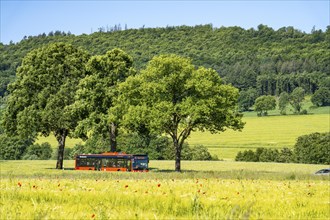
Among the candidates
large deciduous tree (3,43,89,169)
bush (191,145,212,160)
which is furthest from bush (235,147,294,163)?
large deciduous tree (3,43,89,169)

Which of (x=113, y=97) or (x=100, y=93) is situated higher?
(x=100, y=93)

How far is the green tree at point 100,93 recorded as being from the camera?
216ft

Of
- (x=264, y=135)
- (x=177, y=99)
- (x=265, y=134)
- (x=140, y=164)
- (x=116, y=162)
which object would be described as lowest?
(x=140, y=164)

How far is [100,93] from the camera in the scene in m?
67.9

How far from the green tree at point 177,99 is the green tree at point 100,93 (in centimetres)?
408

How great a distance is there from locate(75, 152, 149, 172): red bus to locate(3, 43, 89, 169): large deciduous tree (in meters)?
5.03

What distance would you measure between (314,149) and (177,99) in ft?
176

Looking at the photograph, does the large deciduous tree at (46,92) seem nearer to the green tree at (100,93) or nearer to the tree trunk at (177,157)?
the green tree at (100,93)

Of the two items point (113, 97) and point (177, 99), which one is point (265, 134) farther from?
point (113, 97)

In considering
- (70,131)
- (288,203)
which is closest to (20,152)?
(70,131)

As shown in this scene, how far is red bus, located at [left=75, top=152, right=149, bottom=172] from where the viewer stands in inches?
2596

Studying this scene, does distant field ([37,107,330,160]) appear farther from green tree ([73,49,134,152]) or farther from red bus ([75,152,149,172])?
green tree ([73,49,134,152])

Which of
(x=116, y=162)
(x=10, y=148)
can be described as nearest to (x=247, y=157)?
(x=116, y=162)

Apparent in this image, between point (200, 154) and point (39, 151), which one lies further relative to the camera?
point (39, 151)
